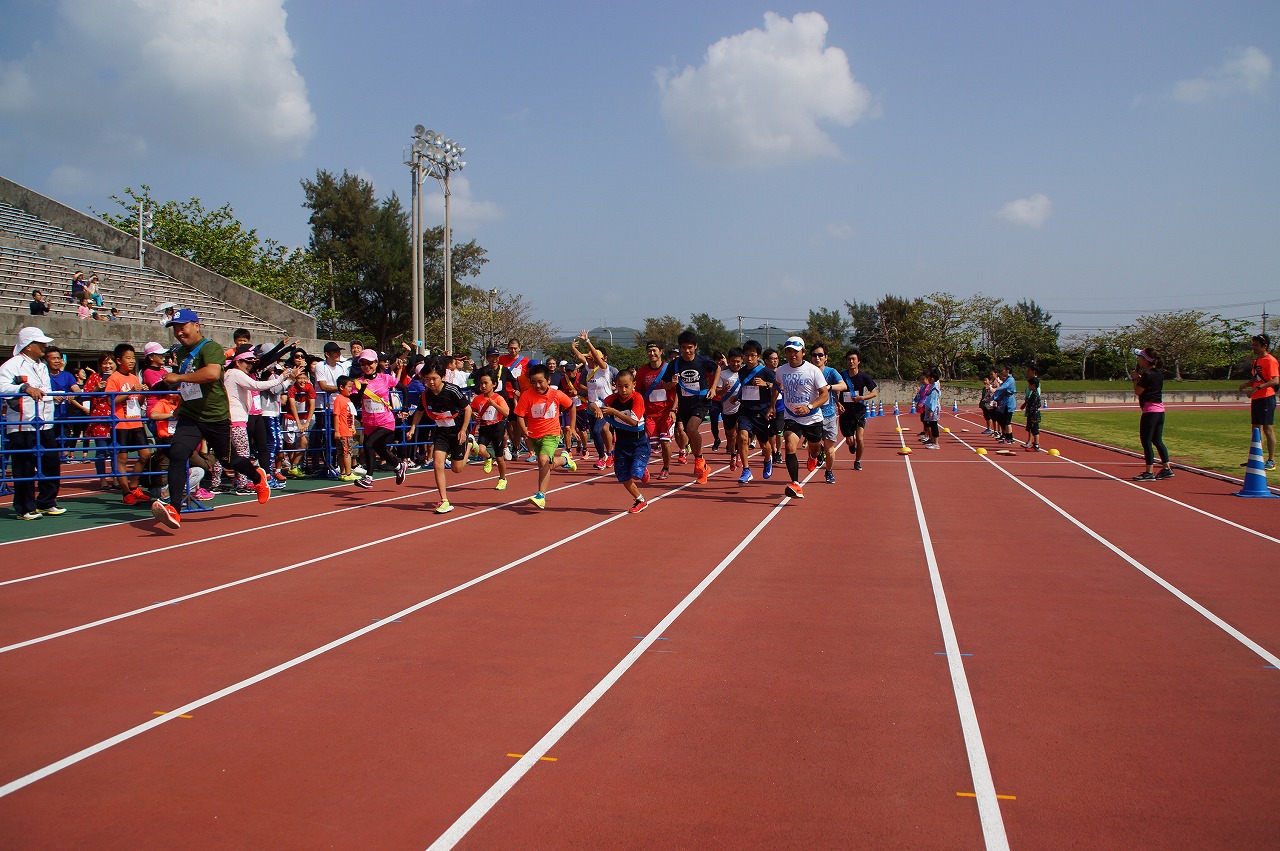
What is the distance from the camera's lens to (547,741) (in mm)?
3885

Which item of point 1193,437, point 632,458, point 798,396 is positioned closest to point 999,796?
point 632,458

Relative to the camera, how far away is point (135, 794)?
3.40 meters

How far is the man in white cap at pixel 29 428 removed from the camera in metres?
9.46

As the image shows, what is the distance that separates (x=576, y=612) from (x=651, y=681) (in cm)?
138

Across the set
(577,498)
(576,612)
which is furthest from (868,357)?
(576,612)

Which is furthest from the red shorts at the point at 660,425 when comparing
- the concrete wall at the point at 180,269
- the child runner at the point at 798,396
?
the concrete wall at the point at 180,269

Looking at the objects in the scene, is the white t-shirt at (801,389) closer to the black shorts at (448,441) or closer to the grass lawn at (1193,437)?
the black shorts at (448,441)

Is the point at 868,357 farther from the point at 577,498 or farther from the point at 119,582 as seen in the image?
the point at 119,582

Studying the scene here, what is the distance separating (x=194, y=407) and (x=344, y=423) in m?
Answer: 4.23

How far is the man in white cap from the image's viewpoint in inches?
372

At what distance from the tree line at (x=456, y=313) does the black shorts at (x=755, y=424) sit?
33356 millimetres

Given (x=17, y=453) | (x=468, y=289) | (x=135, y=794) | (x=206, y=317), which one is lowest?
(x=135, y=794)

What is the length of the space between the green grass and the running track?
55856 millimetres

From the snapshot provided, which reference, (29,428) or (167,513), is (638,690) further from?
(29,428)
